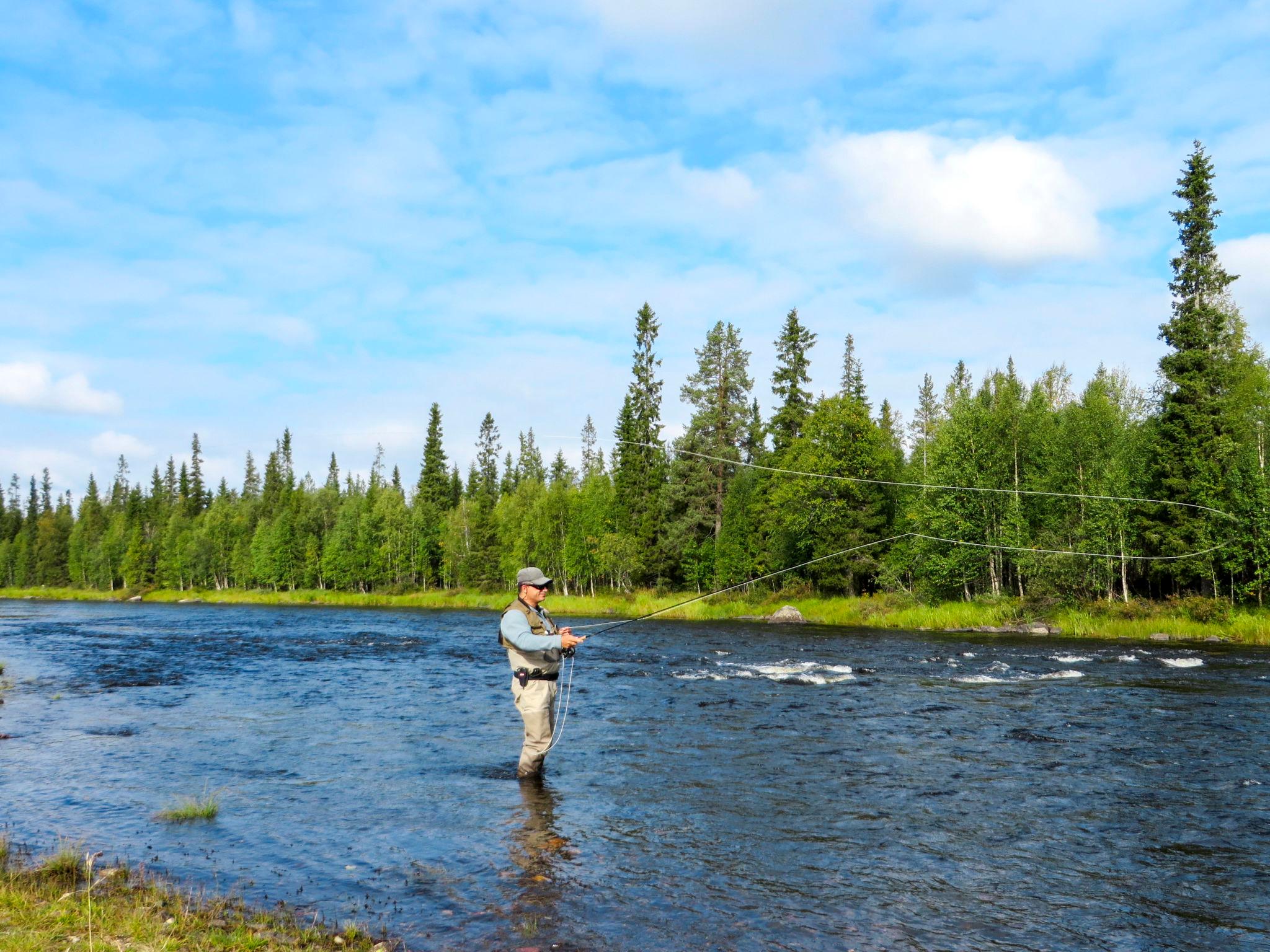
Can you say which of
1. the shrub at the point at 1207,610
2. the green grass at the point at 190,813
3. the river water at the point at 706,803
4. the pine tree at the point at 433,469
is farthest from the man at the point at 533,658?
the pine tree at the point at 433,469

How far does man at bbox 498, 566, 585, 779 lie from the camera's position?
9711 mm

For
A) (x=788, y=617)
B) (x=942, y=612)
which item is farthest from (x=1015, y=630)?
(x=788, y=617)

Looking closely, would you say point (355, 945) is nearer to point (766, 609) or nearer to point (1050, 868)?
point (1050, 868)

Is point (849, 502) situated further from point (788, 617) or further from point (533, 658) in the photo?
point (533, 658)

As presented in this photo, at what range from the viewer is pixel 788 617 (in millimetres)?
43125

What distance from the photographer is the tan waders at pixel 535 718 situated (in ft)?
32.6

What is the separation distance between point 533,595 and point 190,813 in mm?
4212

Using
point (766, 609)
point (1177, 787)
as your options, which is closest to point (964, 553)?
point (766, 609)

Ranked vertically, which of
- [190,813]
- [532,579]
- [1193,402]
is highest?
[1193,402]

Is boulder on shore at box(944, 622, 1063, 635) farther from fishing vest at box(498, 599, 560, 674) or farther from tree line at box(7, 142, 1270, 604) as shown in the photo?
fishing vest at box(498, 599, 560, 674)

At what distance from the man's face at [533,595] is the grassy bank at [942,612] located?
2808 centimetres

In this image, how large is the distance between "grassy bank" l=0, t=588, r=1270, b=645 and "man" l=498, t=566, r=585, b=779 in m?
27.8

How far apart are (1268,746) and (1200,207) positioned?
99.0 ft

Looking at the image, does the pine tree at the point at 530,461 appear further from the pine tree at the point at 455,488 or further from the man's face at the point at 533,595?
the man's face at the point at 533,595
